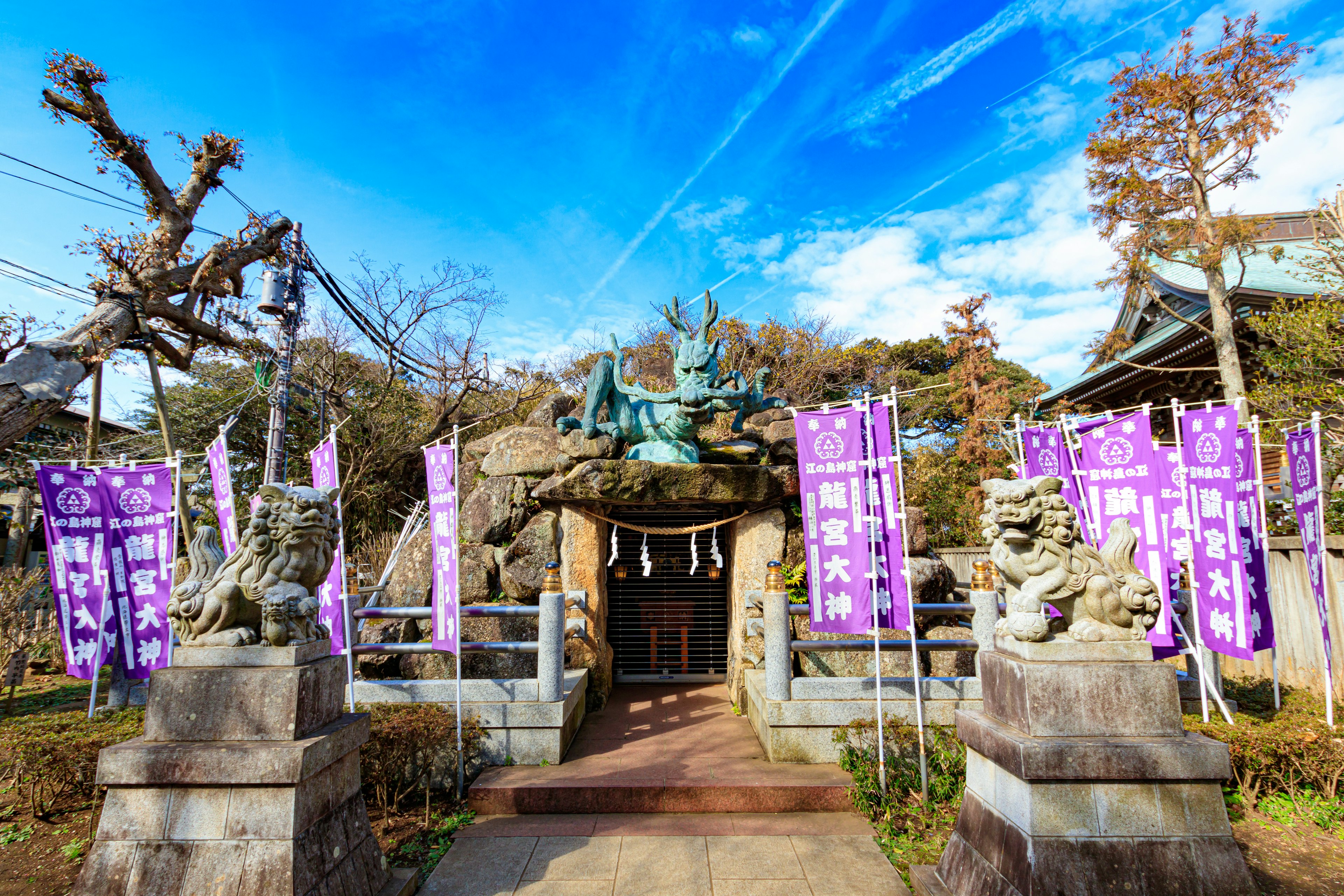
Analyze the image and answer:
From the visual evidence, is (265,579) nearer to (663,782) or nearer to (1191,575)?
(663,782)

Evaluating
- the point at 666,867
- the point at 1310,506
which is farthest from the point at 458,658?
the point at 1310,506

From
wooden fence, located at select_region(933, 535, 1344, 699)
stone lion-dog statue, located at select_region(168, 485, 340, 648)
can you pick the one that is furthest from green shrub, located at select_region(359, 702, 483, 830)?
wooden fence, located at select_region(933, 535, 1344, 699)

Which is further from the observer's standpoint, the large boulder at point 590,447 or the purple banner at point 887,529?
the large boulder at point 590,447

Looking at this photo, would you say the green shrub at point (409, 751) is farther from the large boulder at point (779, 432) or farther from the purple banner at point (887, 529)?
the large boulder at point (779, 432)

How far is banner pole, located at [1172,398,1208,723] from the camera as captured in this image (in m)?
5.95

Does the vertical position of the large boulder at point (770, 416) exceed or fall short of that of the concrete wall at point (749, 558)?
it exceeds it

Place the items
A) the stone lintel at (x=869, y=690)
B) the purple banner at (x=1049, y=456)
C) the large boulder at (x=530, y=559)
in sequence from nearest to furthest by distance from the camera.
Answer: the stone lintel at (x=869, y=690)
the purple banner at (x=1049, y=456)
the large boulder at (x=530, y=559)

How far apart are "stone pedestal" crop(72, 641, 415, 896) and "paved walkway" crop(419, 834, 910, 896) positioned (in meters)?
1.13

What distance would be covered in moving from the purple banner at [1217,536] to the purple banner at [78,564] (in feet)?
41.3

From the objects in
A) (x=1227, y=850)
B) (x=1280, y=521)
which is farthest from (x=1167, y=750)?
(x=1280, y=521)

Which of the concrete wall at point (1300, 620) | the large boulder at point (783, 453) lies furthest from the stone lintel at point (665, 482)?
the concrete wall at point (1300, 620)

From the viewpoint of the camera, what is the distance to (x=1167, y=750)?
313 cm

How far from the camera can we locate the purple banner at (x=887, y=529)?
588 centimetres

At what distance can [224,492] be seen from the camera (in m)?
7.17
